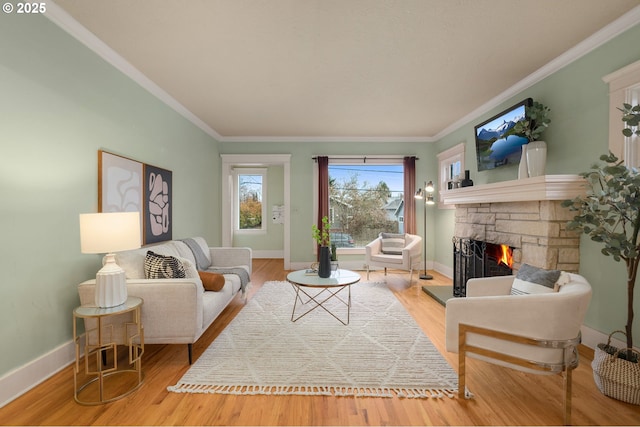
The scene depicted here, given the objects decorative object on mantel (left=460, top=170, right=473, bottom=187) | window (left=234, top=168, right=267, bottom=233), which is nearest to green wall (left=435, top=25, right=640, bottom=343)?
decorative object on mantel (left=460, top=170, right=473, bottom=187)

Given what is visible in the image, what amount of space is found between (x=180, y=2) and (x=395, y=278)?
15.7 feet

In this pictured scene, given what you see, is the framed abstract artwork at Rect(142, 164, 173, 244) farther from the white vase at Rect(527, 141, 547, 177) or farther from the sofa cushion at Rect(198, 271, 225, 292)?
the white vase at Rect(527, 141, 547, 177)

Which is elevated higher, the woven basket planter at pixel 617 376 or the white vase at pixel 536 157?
the white vase at pixel 536 157

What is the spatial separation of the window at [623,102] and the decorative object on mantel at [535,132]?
0.53m

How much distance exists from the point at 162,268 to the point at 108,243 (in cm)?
59

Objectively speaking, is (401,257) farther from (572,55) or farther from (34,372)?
(34,372)

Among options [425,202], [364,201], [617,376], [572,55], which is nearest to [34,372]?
[617,376]

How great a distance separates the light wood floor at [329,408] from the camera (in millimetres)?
1771

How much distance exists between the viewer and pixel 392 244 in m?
5.45

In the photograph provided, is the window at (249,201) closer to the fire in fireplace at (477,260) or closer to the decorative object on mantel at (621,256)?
the fire in fireplace at (477,260)

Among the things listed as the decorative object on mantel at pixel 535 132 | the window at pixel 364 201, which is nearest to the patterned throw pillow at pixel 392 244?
the window at pixel 364 201

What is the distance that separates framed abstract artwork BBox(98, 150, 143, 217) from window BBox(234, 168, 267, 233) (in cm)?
458

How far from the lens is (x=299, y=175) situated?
20.3 ft

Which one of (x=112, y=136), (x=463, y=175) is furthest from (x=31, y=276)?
(x=463, y=175)
